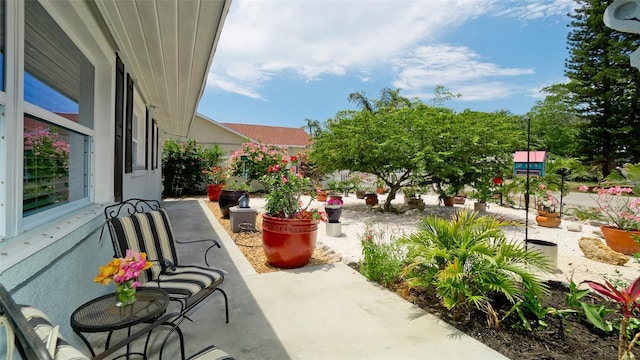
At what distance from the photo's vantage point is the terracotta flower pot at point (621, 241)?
18.0ft

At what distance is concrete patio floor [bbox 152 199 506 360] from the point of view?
2383mm

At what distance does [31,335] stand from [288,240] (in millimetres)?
3250

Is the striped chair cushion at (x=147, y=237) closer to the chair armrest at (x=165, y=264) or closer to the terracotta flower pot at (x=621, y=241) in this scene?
the chair armrest at (x=165, y=264)

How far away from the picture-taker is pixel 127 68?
13.0 feet

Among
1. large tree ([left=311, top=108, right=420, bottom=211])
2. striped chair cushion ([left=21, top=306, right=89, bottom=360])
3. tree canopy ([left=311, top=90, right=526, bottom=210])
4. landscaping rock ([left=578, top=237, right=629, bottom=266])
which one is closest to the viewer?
striped chair cushion ([left=21, top=306, right=89, bottom=360])

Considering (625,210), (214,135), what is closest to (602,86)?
(625,210)

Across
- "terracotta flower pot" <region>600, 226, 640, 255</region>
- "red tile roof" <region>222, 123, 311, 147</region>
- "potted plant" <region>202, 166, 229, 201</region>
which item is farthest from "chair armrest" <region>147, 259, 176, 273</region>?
"red tile roof" <region>222, 123, 311, 147</region>

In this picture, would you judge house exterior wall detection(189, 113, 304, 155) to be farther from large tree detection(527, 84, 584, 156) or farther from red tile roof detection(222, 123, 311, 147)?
large tree detection(527, 84, 584, 156)

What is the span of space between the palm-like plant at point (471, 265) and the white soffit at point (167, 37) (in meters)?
2.97

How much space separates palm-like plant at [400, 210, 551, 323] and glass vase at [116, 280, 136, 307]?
8.17ft

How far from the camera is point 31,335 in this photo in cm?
A: 91

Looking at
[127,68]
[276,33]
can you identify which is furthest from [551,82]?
[127,68]

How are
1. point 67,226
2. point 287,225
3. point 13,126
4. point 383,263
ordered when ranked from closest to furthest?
point 13,126 → point 67,226 → point 383,263 → point 287,225

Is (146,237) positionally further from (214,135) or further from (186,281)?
(214,135)
